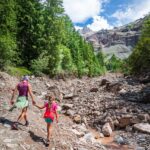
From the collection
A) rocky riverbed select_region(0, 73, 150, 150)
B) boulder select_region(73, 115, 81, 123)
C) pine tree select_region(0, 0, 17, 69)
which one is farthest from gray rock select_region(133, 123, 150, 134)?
pine tree select_region(0, 0, 17, 69)

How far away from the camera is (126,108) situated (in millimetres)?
28641

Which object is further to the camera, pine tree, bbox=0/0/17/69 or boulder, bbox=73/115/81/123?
pine tree, bbox=0/0/17/69

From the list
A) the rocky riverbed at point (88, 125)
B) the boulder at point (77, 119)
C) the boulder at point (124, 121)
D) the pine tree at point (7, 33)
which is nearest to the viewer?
the rocky riverbed at point (88, 125)

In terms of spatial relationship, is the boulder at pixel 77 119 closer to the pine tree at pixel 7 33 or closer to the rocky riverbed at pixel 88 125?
the rocky riverbed at pixel 88 125

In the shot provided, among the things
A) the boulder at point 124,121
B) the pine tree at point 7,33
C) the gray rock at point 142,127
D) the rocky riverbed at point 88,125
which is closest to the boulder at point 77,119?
the rocky riverbed at point 88,125

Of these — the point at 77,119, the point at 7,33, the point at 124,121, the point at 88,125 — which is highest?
the point at 7,33

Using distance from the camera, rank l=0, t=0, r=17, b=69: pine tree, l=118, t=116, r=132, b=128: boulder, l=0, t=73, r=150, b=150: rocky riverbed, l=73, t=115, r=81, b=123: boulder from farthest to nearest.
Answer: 1. l=0, t=0, r=17, b=69: pine tree
2. l=73, t=115, r=81, b=123: boulder
3. l=118, t=116, r=132, b=128: boulder
4. l=0, t=73, r=150, b=150: rocky riverbed

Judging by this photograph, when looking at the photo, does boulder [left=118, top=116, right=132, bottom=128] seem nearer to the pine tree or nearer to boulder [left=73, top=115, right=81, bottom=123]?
boulder [left=73, top=115, right=81, bottom=123]

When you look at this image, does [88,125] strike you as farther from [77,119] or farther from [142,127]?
[142,127]

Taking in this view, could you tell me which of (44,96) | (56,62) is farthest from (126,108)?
(56,62)

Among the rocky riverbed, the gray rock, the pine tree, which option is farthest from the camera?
the pine tree

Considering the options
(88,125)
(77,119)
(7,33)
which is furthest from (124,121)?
(7,33)

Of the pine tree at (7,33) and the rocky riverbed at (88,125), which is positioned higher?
the pine tree at (7,33)

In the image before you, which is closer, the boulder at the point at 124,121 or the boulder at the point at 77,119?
the boulder at the point at 124,121
